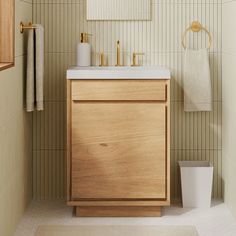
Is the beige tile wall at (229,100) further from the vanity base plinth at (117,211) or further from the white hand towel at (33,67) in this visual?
the white hand towel at (33,67)

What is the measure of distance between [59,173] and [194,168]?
3.26ft

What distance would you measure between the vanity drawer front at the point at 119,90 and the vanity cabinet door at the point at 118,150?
38 mm

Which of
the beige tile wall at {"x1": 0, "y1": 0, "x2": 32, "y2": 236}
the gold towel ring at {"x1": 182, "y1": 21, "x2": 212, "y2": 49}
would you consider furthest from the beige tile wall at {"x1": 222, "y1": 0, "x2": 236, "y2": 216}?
the beige tile wall at {"x1": 0, "y1": 0, "x2": 32, "y2": 236}

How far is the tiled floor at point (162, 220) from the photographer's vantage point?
3.74 m

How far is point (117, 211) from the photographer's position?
4.02 metres

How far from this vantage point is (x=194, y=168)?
417 cm

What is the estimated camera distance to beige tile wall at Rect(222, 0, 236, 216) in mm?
3992

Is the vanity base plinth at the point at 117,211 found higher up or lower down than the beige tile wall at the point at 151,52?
lower down

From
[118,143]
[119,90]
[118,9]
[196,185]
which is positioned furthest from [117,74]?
[196,185]

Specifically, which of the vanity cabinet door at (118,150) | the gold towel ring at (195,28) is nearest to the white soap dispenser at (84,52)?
the vanity cabinet door at (118,150)

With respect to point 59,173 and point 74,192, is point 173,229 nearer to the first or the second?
point 74,192

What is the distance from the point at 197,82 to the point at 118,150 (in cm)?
80

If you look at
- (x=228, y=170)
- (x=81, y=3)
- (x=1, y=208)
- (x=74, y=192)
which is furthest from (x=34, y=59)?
(x=228, y=170)

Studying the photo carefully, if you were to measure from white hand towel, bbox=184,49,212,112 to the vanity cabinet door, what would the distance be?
0.47 metres
